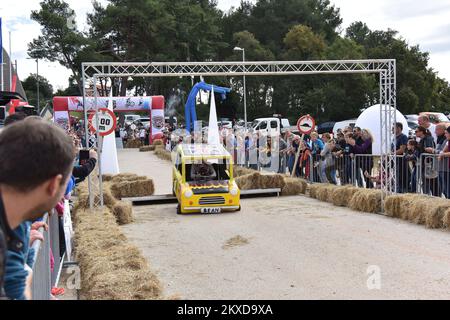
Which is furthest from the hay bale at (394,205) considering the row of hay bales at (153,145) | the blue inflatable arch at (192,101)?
the row of hay bales at (153,145)

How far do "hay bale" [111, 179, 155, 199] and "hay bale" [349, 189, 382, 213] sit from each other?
262 inches

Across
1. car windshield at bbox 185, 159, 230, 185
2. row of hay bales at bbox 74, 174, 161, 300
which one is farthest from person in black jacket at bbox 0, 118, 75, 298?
car windshield at bbox 185, 159, 230, 185

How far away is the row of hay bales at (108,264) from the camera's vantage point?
19.5 ft

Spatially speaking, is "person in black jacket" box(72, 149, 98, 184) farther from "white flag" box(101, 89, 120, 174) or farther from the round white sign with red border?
"white flag" box(101, 89, 120, 174)

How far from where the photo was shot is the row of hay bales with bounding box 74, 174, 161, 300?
594 cm

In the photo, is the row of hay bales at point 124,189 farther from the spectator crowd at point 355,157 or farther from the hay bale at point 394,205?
the hay bale at point 394,205

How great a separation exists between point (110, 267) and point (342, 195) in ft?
30.0

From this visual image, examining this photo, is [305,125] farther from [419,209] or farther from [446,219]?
[446,219]

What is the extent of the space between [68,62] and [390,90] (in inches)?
1944

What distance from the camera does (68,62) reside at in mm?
57594

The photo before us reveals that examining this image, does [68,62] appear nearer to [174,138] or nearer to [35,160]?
[174,138]

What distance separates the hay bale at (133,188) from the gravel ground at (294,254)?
2.95 m

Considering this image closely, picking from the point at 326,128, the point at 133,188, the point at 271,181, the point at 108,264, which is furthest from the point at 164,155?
the point at 108,264

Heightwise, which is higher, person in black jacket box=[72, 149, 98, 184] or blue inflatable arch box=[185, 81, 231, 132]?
blue inflatable arch box=[185, 81, 231, 132]
